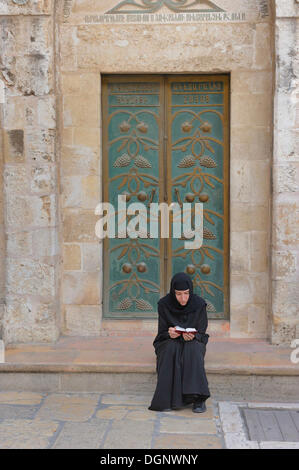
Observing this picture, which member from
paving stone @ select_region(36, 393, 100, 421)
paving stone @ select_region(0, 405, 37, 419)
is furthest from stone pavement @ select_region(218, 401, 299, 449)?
paving stone @ select_region(0, 405, 37, 419)

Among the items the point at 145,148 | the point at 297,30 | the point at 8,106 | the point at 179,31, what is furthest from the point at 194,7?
the point at 8,106

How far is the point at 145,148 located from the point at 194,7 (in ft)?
4.84

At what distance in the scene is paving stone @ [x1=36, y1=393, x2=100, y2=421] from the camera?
474 cm

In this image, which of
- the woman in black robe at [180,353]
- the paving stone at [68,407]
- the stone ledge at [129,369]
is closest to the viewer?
the paving stone at [68,407]

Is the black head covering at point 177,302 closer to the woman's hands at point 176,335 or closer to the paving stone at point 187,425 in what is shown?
the woman's hands at point 176,335

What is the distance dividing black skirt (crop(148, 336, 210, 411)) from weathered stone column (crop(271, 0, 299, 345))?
1155 millimetres

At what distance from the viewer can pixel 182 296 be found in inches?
195

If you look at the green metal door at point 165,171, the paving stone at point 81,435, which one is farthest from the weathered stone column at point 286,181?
→ the paving stone at point 81,435

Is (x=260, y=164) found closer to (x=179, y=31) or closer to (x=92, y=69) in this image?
(x=179, y=31)

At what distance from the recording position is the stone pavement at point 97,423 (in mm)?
4234

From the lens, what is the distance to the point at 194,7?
6.01 metres

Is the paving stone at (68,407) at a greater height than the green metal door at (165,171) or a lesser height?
lesser

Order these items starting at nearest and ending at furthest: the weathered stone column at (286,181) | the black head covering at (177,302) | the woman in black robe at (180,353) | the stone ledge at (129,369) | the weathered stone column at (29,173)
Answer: the woman in black robe at (180,353) < the black head covering at (177,302) < the stone ledge at (129,369) < the weathered stone column at (286,181) < the weathered stone column at (29,173)

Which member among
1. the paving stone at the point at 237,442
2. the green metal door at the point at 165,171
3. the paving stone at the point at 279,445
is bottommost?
the paving stone at the point at 237,442
